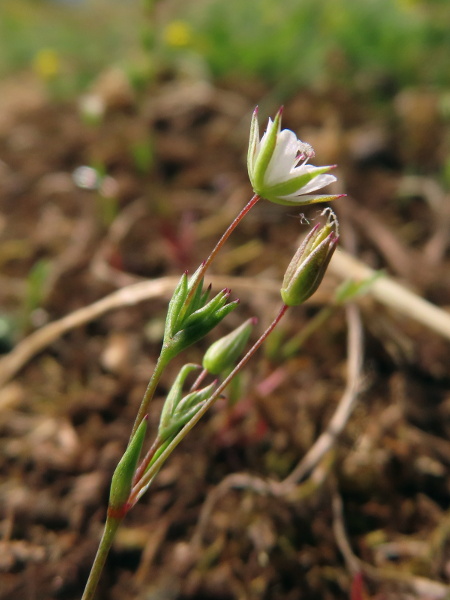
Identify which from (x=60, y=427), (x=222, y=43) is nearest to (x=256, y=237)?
(x=60, y=427)

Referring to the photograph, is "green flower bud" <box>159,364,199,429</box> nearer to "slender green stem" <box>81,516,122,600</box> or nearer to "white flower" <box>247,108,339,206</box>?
"slender green stem" <box>81,516,122,600</box>

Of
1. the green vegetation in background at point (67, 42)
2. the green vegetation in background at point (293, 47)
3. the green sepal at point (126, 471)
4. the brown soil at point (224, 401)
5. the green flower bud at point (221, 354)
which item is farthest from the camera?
the green vegetation in background at point (67, 42)

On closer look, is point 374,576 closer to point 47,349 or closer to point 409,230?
point 47,349

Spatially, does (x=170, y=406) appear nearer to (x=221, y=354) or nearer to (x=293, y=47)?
(x=221, y=354)

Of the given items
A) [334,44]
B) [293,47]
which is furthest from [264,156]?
[293,47]

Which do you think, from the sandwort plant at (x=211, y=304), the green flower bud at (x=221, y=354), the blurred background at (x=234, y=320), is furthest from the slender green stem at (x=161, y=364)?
the blurred background at (x=234, y=320)

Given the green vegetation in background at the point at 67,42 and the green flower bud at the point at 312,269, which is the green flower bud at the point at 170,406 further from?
the green vegetation in background at the point at 67,42

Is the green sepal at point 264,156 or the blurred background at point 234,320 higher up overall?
the green sepal at point 264,156
